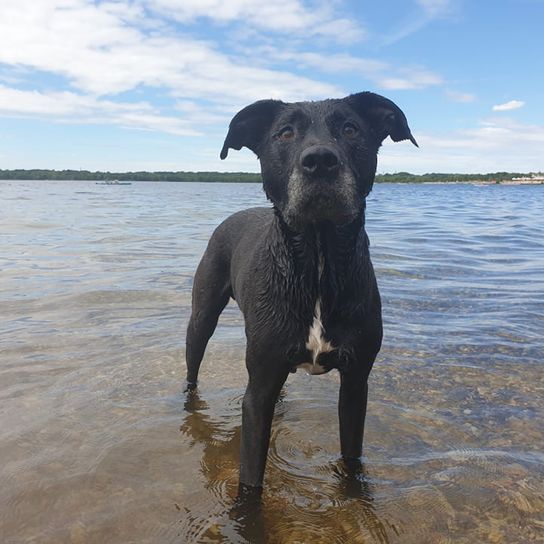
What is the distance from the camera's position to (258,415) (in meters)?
3.66

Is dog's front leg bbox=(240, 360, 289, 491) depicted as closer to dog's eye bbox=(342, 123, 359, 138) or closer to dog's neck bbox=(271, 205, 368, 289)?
dog's neck bbox=(271, 205, 368, 289)

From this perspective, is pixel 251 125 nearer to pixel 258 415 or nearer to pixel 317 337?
pixel 317 337

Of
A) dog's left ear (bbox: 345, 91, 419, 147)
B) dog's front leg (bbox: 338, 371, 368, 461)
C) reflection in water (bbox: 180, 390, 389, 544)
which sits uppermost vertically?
dog's left ear (bbox: 345, 91, 419, 147)

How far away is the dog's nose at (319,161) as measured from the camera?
10.3ft

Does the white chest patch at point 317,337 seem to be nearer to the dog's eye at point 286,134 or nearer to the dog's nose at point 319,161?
the dog's nose at point 319,161

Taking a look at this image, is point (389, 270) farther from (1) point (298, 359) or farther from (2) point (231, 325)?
(1) point (298, 359)

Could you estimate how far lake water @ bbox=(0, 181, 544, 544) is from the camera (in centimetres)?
360

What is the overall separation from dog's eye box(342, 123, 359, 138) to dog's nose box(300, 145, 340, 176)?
470 millimetres

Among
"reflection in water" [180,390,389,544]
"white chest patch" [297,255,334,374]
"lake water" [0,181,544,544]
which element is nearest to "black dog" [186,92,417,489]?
"white chest patch" [297,255,334,374]

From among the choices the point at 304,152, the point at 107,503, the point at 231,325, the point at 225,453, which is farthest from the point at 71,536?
the point at 231,325

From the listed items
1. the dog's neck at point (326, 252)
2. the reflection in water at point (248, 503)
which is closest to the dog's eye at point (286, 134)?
the dog's neck at point (326, 252)

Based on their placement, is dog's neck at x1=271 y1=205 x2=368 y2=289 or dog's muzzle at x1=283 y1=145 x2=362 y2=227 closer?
dog's muzzle at x1=283 y1=145 x2=362 y2=227

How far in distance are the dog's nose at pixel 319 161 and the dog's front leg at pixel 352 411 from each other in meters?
1.42

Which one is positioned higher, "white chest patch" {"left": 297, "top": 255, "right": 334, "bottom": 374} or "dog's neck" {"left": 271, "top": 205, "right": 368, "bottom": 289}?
"dog's neck" {"left": 271, "top": 205, "right": 368, "bottom": 289}
